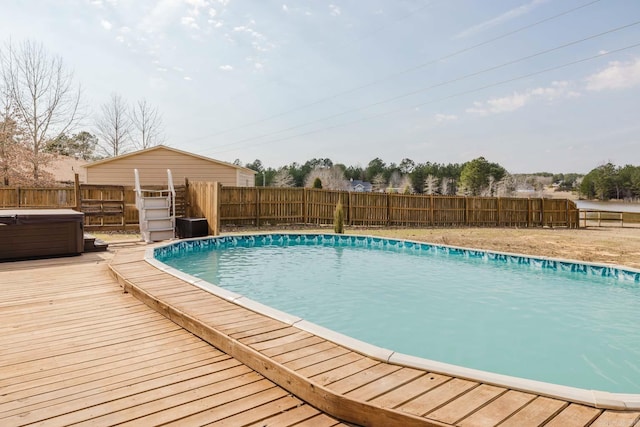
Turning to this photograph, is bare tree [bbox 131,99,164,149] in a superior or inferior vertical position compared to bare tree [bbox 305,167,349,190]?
superior

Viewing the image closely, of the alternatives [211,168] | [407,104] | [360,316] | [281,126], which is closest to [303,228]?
[211,168]

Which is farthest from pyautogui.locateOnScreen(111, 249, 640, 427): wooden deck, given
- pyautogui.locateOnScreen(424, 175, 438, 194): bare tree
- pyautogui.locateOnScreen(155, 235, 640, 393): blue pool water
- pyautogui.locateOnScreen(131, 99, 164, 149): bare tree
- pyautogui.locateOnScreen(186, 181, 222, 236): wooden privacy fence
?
pyautogui.locateOnScreen(424, 175, 438, 194): bare tree

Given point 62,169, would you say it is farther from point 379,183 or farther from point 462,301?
point 379,183

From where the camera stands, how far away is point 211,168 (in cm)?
1466

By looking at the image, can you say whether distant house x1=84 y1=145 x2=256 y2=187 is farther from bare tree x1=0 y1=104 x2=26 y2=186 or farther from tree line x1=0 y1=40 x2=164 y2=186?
tree line x1=0 y1=40 x2=164 y2=186

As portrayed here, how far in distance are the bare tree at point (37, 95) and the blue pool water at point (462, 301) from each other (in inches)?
571

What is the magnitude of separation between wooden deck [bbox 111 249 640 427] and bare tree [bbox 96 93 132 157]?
92.3 ft

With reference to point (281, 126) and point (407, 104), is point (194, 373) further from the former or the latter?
point (281, 126)

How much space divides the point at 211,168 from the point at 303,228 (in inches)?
174

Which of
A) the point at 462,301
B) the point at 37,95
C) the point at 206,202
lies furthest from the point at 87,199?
the point at 37,95

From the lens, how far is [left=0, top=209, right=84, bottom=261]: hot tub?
227 inches

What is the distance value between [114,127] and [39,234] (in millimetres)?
23951

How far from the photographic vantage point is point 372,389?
1.93 meters

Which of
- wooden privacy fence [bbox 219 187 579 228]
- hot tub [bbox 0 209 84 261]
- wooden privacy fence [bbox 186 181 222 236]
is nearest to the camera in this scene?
hot tub [bbox 0 209 84 261]
